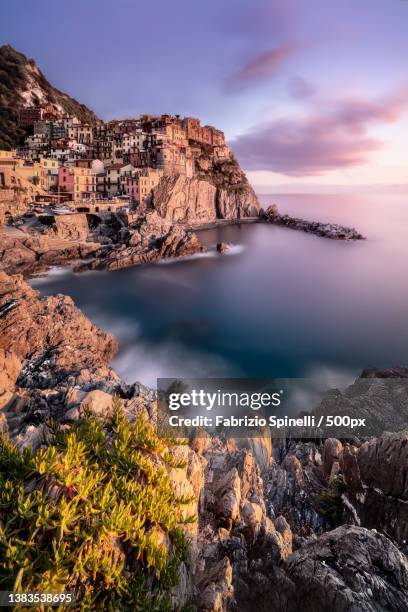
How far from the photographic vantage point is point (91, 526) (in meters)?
3.14

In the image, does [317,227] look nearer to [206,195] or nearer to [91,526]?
[206,195]

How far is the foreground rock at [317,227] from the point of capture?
2469 inches

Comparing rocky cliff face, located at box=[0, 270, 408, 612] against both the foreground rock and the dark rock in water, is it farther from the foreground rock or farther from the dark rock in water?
the foreground rock

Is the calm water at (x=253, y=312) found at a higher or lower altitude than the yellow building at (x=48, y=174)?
lower

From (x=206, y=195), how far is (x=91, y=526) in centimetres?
7682

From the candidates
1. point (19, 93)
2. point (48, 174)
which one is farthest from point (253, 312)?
point (19, 93)

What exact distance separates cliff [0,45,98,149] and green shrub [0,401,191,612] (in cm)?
8983

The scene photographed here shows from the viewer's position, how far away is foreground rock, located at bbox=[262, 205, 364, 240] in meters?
62.7

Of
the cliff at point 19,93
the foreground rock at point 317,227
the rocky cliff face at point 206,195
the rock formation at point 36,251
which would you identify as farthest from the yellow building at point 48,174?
the foreground rock at point 317,227

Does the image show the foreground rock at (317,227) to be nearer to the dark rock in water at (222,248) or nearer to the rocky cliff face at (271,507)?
the dark rock in water at (222,248)

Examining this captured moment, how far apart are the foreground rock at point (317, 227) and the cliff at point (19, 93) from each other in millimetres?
58523

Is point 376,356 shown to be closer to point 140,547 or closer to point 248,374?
point 248,374

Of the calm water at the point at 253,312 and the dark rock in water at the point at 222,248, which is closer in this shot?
the calm water at the point at 253,312

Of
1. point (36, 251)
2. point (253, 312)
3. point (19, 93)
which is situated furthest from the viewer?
point (19, 93)
